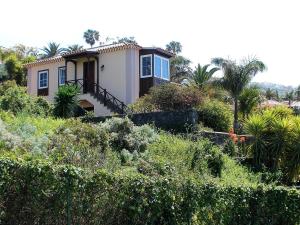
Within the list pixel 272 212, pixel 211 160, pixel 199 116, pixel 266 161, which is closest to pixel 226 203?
pixel 272 212

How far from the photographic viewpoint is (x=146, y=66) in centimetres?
3272

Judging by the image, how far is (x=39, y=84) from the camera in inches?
1500

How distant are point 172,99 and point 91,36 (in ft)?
201

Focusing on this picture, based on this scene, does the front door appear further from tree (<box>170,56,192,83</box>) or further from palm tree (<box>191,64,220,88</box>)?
tree (<box>170,56,192,83</box>)

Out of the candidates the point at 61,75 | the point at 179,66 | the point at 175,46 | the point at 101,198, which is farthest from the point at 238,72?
the point at 175,46

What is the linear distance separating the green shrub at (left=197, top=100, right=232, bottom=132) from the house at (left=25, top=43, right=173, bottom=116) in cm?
777

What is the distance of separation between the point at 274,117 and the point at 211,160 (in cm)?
464

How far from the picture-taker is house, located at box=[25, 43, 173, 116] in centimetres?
3203

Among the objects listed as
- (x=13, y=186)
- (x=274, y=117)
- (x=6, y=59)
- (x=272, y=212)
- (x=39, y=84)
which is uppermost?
(x=6, y=59)

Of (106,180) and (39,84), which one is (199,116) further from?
(39,84)

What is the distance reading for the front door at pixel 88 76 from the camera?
33812 mm

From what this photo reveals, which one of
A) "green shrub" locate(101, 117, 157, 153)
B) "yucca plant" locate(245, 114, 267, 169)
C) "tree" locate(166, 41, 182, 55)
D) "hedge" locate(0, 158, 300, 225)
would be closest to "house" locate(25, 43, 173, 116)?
"yucca plant" locate(245, 114, 267, 169)

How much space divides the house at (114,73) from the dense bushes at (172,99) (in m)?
5.72

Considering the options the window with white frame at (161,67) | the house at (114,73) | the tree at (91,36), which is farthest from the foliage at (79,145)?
the tree at (91,36)
